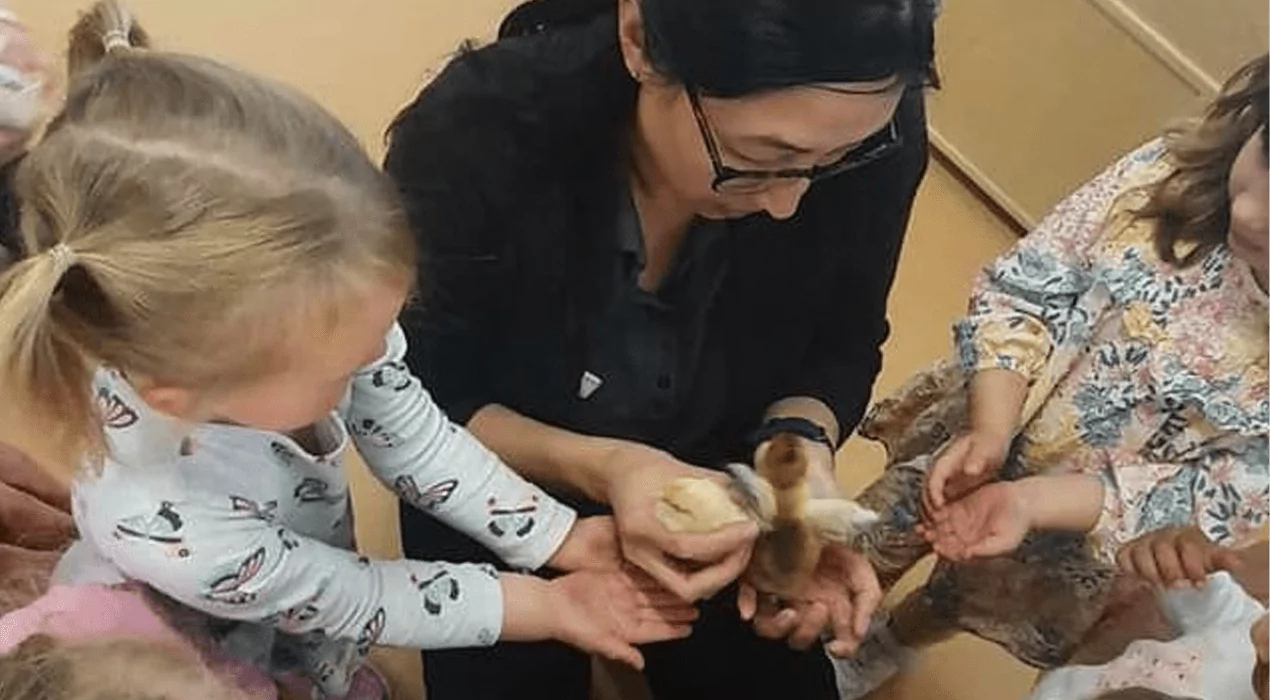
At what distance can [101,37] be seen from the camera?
814 millimetres

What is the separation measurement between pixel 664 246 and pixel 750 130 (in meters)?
0.17

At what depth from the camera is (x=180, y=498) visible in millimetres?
842

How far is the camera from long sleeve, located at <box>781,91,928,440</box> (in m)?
0.99

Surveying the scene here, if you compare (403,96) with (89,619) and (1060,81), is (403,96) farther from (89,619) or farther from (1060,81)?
(89,619)

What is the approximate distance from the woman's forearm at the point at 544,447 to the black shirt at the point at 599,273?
1 centimetres

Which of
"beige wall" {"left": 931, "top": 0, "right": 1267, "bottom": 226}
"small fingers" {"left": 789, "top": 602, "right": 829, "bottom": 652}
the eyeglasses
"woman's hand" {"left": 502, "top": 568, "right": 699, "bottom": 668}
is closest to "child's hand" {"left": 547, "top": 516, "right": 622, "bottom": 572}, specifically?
"woman's hand" {"left": 502, "top": 568, "right": 699, "bottom": 668}

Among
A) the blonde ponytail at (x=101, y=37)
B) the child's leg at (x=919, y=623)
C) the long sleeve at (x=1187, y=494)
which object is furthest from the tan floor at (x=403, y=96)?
the blonde ponytail at (x=101, y=37)

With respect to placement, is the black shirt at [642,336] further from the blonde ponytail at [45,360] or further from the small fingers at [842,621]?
the blonde ponytail at [45,360]

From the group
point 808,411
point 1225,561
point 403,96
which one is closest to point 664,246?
point 808,411

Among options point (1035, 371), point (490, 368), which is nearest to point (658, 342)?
point (490, 368)

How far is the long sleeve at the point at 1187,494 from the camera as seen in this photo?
2.50 feet

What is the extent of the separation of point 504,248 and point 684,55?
178 millimetres

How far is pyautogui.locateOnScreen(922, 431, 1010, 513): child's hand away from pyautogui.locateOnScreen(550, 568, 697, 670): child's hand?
0.15 m

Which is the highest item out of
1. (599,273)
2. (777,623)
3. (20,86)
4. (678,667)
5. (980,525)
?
(20,86)
